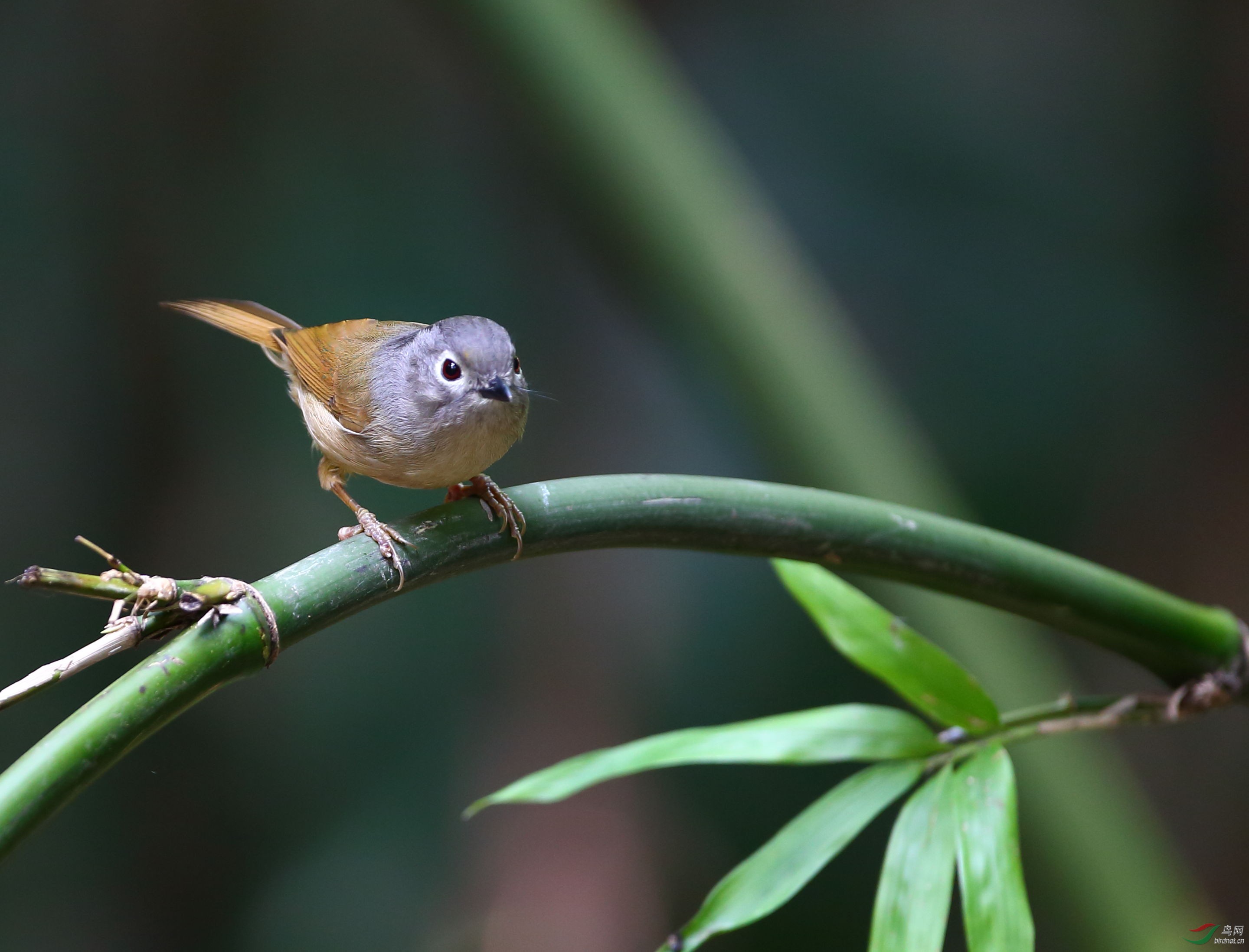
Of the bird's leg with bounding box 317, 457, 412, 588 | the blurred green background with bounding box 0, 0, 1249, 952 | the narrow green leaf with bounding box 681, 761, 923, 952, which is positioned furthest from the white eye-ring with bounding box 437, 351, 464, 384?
the blurred green background with bounding box 0, 0, 1249, 952

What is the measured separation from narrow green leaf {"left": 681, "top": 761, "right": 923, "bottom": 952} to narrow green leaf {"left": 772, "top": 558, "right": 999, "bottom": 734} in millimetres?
134

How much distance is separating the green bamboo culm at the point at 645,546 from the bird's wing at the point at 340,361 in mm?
694

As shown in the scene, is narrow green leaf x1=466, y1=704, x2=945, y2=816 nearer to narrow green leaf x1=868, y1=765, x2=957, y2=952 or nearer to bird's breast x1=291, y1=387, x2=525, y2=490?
narrow green leaf x1=868, y1=765, x2=957, y2=952

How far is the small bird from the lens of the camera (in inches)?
74.1

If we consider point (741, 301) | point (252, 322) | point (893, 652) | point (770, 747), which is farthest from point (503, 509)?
point (741, 301)

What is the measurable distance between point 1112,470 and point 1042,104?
1.87 meters

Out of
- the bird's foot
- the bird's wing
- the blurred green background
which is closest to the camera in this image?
the bird's foot

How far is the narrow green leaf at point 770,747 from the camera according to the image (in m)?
1.84

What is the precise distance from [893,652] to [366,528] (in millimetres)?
1039

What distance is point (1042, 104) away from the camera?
490 cm

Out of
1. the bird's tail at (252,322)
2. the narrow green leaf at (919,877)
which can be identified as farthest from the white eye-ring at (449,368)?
the narrow green leaf at (919,877)

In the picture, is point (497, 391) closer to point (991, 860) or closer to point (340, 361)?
point (340, 361)

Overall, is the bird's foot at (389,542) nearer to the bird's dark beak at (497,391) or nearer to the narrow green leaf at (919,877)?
the bird's dark beak at (497,391)

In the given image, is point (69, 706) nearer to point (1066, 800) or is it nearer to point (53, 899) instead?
point (53, 899)
